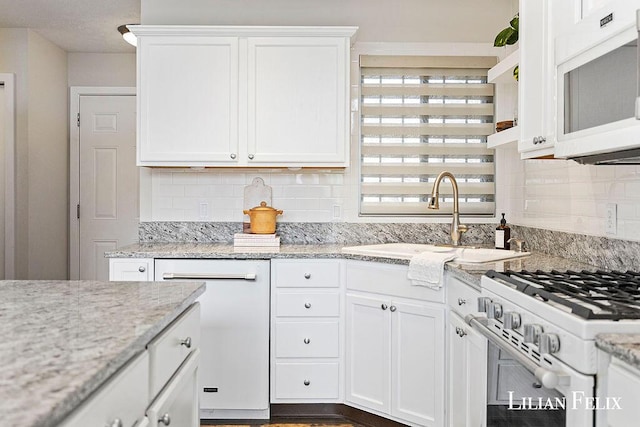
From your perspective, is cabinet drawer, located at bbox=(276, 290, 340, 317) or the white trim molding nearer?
cabinet drawer, located at bbox=(276, 290, 340, 317)

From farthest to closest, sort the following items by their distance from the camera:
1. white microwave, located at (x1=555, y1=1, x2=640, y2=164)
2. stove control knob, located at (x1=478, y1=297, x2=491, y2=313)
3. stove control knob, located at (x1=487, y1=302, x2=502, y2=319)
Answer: stove control knob, located at (x1=478, y1=297, x2=491, y2=313) < stove control knob, located at (x1=487, y1=302, x2=502, y2=319) < white microwave, located at (x1=555, y1=1, x2=640, y2=164)

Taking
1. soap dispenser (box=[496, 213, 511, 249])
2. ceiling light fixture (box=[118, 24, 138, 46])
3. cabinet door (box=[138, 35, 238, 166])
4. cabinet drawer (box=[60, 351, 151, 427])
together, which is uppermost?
ceiling light fixture (box=[118, 24, 138, 46])

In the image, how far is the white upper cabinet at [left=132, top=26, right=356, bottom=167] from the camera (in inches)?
128

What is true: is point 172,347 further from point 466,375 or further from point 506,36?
point 506,36

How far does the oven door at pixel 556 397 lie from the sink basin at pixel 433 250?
96 centimetres

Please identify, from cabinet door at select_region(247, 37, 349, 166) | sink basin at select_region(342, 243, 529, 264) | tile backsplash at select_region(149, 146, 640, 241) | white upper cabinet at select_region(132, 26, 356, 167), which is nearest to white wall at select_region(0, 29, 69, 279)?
tile backsplash at select_region(149, 146, 640, 241)

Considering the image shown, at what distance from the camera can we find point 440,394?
8.45ft

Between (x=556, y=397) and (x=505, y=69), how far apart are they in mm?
1922

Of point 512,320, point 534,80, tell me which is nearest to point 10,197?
point 534,80

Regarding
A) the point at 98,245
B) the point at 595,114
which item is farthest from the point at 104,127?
the point at 595,114

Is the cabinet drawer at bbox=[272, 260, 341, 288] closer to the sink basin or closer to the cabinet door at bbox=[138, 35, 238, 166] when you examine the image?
the sink basin

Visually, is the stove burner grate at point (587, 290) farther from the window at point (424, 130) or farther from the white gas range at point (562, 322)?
the window at point (424, 130)

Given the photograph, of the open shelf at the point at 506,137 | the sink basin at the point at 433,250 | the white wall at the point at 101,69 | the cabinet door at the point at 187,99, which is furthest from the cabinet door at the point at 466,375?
the white wall at the point at 101,69

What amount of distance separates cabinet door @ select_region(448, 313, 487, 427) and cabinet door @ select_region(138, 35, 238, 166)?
1628 millimetres
